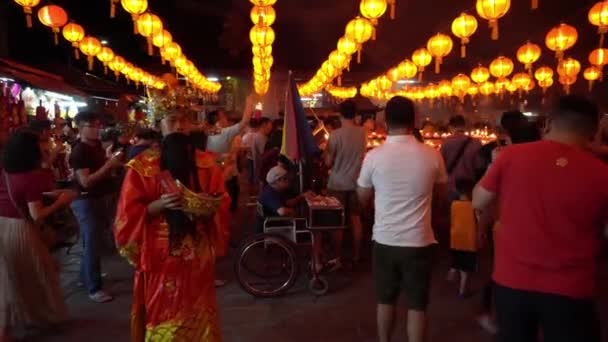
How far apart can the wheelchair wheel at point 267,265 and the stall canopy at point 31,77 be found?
848cm

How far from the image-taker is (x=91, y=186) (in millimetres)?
5527

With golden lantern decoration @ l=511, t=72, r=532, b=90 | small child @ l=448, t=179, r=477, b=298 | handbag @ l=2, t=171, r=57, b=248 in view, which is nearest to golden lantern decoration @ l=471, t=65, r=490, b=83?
golden lantern decoration @ l=511, t=72, r=532, b=90

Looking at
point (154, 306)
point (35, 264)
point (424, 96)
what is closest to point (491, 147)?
point (154, 306)

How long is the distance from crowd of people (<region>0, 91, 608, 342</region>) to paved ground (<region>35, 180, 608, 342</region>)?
0.70 ft

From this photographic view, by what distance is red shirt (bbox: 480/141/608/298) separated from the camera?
2.52 metres

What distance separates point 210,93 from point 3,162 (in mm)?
21553

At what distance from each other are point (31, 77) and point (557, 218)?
1387cm

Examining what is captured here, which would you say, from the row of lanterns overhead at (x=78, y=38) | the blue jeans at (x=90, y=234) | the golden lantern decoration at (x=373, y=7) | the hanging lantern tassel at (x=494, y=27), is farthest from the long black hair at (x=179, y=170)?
the golden lantern decoration at (x=373, y=7)

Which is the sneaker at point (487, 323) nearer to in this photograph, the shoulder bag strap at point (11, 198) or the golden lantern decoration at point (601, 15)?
the shoulder bag strap at point (11, 198)

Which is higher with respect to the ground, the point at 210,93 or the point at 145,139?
the point at 210,93

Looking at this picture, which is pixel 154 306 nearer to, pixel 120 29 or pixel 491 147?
Answer: pixel 491 147

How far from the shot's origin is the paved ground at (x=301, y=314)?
472 centimetres

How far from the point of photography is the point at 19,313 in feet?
15.3

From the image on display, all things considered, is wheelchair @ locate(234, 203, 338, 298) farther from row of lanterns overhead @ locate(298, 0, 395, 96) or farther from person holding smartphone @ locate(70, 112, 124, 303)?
row of lanterns overhead @ locate(298, 0, 395, 96)
